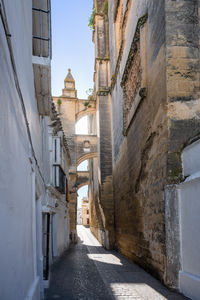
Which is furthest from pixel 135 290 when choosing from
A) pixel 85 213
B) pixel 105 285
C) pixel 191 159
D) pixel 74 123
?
pixel 85 213

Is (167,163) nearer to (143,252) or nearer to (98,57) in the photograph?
(143,252)

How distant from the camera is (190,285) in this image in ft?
15.3

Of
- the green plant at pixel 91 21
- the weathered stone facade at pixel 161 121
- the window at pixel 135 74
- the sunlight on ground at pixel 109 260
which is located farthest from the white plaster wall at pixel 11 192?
the green plant at pixel 91 21

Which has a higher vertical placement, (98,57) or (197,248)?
(98,57)

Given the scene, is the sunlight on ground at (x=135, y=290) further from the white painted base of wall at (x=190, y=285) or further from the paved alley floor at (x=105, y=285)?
the white painted base of wall at (x=190, y=285)

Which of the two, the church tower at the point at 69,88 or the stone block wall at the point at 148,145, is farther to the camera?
the church tower at the point at 69,88

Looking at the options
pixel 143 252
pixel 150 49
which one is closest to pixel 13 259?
pixel 143 252

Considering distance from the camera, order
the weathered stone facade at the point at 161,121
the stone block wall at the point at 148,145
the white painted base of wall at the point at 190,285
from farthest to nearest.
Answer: the stone block wall at the point at 148,145, the weathered stone facade at the point at 161,121, the white painted base of wall at the point at 190,285

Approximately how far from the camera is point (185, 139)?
5.57m

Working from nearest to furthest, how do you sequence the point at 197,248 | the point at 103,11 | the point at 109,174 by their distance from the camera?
the point at 197,248, the point at 109,174, the point at 103,11

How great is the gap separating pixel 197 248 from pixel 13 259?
2969 mm

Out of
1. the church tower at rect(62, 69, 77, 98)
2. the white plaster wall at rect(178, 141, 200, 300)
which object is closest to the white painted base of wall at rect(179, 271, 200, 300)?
the white plaster wall at rect(178, 141, 200, 300)

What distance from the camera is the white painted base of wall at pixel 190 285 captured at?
4477mm

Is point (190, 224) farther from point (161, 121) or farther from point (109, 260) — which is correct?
point (109, 260)
